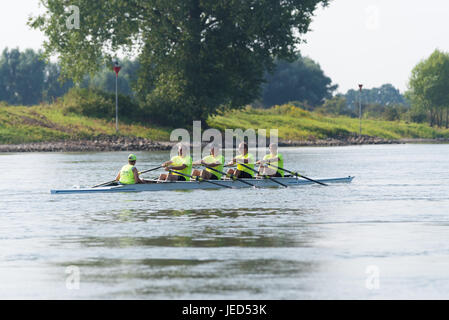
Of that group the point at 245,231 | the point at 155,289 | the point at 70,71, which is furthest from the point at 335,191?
the point at 70,71

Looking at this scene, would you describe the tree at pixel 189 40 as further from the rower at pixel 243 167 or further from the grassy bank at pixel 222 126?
the rower at pixel 243 167

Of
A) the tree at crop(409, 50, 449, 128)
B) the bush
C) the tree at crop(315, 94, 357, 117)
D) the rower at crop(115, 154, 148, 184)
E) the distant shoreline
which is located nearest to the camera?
the rower at crop(115, 154, 148, 184)

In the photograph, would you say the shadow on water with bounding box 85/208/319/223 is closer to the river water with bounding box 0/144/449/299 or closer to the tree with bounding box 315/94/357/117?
the river water with bounding box 0/144/449/299

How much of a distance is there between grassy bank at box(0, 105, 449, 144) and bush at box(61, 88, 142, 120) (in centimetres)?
94

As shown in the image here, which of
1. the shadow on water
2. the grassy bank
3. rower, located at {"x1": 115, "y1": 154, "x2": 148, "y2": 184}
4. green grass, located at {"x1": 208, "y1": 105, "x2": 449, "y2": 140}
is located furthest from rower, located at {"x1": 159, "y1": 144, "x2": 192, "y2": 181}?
green grass, located at {"x1": 208, "y1": 105, "x2": 449, "y2": 140}

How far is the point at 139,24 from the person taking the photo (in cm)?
6488

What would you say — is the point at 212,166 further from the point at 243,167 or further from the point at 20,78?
the point at 20,78

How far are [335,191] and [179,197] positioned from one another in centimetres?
537

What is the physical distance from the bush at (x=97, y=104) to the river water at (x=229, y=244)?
40344mm

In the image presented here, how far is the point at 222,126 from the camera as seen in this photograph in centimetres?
7612

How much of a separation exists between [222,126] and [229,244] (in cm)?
5991

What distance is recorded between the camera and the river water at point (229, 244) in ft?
40.4

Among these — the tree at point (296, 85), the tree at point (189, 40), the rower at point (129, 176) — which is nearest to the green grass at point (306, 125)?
the tree at point (189, 40)

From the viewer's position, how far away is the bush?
230 ft
